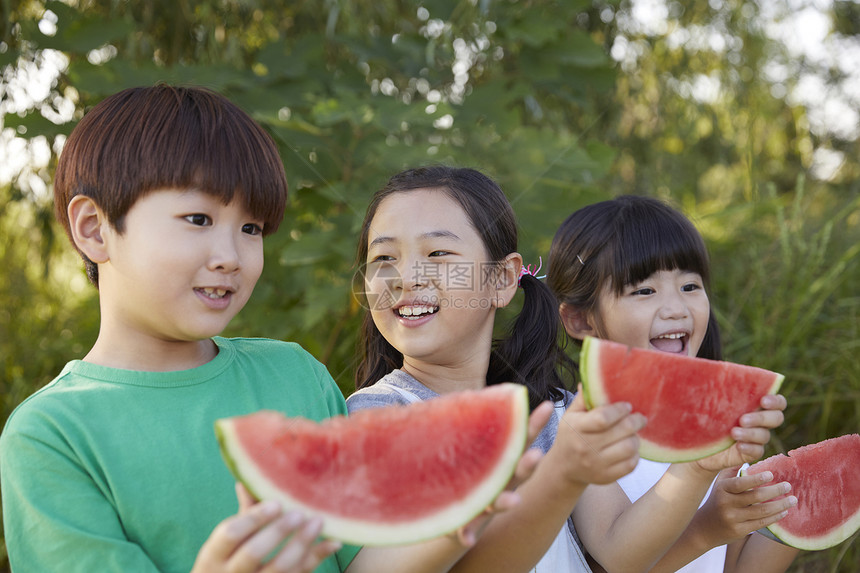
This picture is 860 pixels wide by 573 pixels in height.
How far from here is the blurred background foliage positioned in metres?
2.93

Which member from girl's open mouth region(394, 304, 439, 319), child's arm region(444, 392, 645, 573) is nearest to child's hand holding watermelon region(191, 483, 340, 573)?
child's arm region(444, 392, 645, 573)

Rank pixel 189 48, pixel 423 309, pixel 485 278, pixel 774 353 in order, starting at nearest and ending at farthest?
pixel 423 309 < pixel 485 278 < pixel 774 353 < pixel 189 48

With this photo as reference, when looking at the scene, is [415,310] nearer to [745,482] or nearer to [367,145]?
[745,482]

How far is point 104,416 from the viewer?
1237 millimetres

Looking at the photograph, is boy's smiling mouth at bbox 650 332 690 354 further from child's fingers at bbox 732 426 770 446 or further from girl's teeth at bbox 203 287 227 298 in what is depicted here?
girl's teeth at bbox 203 287 227 298

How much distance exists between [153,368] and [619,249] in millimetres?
1403

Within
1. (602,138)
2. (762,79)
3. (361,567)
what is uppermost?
(762,79)

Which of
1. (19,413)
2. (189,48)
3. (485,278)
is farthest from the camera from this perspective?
(189,48)

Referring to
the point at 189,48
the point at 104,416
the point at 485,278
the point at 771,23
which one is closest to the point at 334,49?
the point at 189,48

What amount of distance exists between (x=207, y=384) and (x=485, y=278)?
0.84m

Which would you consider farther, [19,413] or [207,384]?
[207,384]

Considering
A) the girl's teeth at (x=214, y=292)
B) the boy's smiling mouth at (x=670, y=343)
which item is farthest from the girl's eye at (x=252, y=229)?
the boy's smiling mouth at (x=670, y=343)

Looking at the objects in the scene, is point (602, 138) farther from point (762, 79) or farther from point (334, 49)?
point (762, 79)

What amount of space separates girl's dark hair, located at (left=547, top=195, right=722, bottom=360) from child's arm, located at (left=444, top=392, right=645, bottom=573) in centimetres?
97
